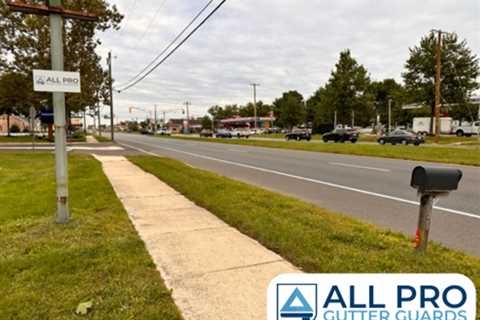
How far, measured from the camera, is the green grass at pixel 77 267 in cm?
297

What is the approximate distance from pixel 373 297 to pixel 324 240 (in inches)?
109

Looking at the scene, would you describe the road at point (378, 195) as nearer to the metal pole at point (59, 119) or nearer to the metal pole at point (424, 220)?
the metal pole at point (424, 220)

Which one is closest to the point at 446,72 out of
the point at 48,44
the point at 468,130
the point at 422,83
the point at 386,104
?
the point at 422,83

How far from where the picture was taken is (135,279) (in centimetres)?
354

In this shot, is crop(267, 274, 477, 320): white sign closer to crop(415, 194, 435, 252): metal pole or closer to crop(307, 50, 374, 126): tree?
crop(415, 194, 435, 252): metal pole

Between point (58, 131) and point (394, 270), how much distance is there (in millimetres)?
5141

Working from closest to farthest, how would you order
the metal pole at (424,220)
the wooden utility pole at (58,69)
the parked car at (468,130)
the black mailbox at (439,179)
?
1. the black mailbox at (439,179)
2. the metal pole at (424,220)
3. the wooden utility pole at (58,69)
4. the parked car at (468,130)

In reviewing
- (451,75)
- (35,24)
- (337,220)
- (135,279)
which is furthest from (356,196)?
(451,75)

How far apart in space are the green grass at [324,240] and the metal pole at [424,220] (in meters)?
0.12

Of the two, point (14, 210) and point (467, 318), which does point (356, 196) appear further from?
point (14, 210)

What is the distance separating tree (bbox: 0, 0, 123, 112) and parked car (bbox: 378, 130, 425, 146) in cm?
2610

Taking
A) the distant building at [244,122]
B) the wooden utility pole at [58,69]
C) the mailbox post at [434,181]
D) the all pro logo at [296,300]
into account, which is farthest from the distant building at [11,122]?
the all pro logo at [296,300]

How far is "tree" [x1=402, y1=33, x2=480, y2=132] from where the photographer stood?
126ft

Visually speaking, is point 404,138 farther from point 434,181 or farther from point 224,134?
point 224,134
